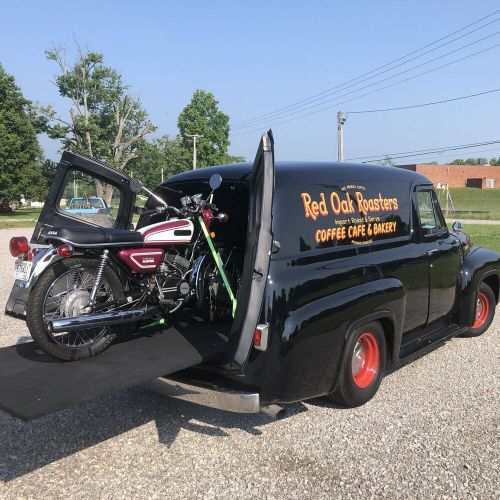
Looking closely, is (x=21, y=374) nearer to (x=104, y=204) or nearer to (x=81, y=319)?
(x=81, y=319)

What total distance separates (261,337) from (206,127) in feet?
175

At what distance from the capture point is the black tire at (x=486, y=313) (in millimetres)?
6184

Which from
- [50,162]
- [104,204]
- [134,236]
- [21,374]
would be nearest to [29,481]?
[21,374]

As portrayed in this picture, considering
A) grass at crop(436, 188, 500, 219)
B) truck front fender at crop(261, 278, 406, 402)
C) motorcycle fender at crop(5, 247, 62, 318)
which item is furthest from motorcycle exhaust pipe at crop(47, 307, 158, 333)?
grass at crop(436, 188, 500, 219)

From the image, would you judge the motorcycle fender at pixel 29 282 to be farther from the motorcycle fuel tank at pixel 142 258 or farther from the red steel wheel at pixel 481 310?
the red steel wheel at pixel 481 310

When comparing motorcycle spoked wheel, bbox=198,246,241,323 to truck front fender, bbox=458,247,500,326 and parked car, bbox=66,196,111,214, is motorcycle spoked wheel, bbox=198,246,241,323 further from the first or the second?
truck front fender, bbox=458,247,500,326

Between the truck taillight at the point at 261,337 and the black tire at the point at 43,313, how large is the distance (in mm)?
1198

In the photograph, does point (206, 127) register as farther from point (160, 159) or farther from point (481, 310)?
point (481, 310)

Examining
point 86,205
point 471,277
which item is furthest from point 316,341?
point 471,277

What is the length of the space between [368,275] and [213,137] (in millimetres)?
52710

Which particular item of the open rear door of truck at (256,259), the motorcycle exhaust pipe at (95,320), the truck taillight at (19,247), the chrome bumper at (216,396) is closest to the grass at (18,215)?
the truck taillight at (19,247)

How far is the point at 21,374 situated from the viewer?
10.8 ft

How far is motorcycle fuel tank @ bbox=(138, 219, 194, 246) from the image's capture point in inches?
159

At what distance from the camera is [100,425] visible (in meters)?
4.02
